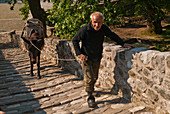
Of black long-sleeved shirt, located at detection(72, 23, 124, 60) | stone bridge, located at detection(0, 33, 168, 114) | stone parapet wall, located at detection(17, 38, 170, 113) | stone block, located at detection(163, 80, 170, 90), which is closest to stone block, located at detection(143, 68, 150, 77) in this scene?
stone parapet wall, located at detection(17, 38, 170, 113)

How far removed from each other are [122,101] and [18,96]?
2733mm

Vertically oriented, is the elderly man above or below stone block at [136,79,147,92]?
above

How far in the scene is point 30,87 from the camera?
5035 mm

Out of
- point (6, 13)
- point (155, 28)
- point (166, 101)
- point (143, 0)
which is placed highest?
point (6, 13)

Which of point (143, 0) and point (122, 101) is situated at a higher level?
point (143, 0)

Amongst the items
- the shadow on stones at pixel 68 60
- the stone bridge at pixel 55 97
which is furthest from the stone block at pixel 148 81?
the shadow on stones at pixel 68 60

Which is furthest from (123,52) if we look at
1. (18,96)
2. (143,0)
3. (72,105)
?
(143,0)

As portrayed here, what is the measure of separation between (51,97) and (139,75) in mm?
2329

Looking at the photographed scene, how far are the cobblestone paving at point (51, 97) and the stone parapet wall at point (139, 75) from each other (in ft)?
0.94

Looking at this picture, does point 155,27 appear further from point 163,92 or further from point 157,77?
point 163,92

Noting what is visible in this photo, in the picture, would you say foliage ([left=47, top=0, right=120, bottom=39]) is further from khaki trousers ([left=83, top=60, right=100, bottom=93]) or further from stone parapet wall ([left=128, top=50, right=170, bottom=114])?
stone parapet wall ([left=128, top=50, right=170, bottom=114])

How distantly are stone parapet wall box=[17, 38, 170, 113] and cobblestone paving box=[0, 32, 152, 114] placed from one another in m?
0.29

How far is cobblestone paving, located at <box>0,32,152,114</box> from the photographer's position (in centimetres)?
354

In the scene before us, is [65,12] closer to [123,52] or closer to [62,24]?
[62,24]
